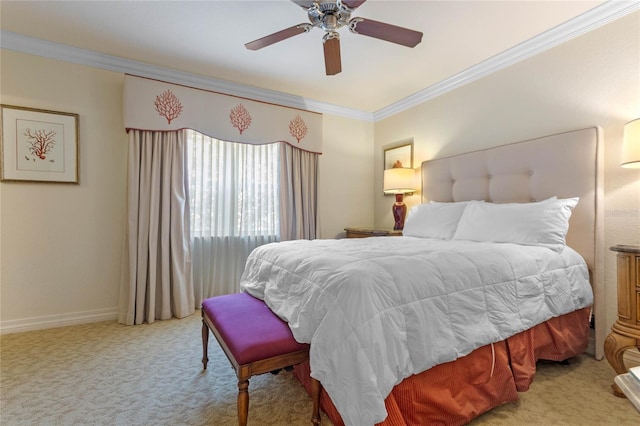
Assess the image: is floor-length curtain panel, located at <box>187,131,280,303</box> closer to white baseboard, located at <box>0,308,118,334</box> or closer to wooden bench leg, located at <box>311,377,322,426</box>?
white baseboard, located at <box>0,308,118,334</box>

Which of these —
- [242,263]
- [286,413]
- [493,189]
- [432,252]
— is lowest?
[286,413]

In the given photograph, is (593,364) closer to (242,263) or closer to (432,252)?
(432,252)

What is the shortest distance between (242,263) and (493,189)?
8.95ft

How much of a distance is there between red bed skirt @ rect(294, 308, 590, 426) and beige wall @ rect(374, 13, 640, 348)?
28.3 inches

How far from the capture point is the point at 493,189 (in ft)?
8.81

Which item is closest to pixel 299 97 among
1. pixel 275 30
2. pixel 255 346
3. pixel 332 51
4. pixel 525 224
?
pixel 275 30

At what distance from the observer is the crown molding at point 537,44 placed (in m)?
2.06

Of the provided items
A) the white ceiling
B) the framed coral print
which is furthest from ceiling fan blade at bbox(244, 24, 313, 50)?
the framed coral print

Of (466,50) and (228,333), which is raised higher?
(466,50)

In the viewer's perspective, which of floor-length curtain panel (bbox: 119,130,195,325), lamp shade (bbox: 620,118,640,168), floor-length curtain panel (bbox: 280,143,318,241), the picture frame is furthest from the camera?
the picture frame

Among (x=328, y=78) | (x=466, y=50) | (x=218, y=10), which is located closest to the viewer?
(x=218, y=10)

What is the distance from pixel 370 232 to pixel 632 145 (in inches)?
86.5

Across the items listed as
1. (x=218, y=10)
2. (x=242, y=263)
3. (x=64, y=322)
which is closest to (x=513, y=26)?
(x=218, y=10)

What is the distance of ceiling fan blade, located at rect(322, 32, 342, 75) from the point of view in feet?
6.29
